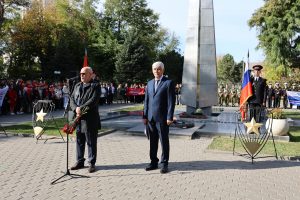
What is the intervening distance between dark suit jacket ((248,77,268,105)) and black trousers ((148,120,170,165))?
17.1ft

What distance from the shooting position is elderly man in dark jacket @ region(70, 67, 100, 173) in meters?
7.45

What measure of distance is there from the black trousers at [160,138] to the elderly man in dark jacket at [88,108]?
1104mm

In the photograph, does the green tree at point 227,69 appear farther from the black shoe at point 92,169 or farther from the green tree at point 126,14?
the black shoe at point 92,169

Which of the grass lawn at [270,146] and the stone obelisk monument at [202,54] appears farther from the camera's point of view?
the stone obelisk monument at [202,54]

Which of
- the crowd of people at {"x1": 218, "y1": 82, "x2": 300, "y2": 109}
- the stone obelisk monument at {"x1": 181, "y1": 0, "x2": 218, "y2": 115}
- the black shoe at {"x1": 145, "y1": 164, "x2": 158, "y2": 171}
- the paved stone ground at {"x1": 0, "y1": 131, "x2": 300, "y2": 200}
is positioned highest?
the stone obelisk monument at {"x1": 181, "y1": 0, "x2": 218, "y2": 115}

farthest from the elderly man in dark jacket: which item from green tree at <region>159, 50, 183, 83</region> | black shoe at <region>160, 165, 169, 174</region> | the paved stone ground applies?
green tree at <region>159, 50, 183, 83</region>

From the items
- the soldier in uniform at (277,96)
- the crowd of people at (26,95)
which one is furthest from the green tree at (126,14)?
the crowd of people at (26,95)

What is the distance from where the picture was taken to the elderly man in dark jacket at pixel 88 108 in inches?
293

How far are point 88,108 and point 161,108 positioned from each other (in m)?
1.43

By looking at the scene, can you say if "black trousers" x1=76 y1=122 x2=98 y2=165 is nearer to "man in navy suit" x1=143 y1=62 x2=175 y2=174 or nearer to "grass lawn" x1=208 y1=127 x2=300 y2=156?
"man in navy suit" x1=143 y1=62 x2=175 y2=174

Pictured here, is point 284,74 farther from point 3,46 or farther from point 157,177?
point 157,177

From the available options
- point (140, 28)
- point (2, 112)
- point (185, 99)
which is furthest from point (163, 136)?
point (140, 28)

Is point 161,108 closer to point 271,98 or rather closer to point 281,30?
point 271,98

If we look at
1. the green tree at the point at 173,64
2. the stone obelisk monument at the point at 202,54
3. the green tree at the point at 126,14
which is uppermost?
the green tree at the point at 126,14
